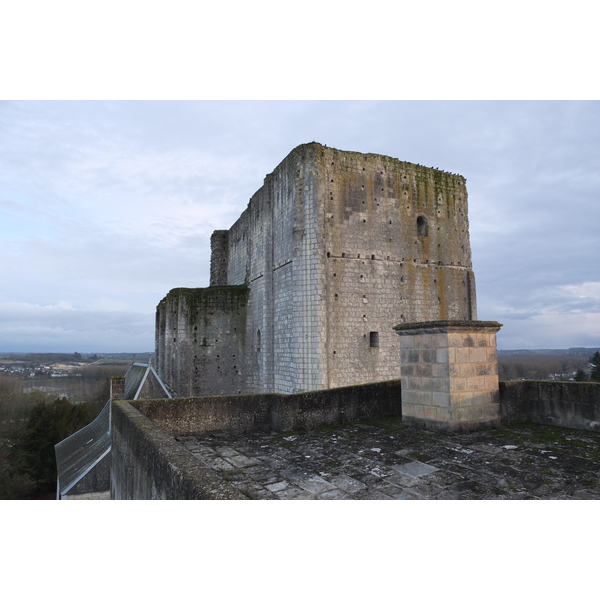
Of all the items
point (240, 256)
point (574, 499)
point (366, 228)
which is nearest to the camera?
point (574, 499)

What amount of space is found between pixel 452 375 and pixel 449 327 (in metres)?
0.66

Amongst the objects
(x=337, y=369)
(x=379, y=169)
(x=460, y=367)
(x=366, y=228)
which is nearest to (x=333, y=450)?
(x=460, y=367)

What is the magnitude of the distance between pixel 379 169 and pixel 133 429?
13316 mm

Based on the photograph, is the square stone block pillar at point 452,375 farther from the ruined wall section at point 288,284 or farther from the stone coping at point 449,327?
the ruined wall section at point 288,284

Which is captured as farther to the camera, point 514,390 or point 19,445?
point 19,445

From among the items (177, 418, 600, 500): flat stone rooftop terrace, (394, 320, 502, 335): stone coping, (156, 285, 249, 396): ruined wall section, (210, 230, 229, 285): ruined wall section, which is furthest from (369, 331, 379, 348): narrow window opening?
(210, 230, 229, 285): ruined wall section

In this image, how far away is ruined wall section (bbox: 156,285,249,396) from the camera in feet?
60.7

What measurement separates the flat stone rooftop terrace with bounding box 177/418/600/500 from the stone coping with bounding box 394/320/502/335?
4.68 feet

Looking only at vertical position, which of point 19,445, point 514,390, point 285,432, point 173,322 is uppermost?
point 173,322

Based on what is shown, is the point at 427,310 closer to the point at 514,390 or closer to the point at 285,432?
the point at 514,390

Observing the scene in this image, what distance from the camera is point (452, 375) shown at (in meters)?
6.16

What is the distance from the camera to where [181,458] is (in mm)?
3844

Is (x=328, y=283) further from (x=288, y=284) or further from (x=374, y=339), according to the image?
(x=374, y=339)

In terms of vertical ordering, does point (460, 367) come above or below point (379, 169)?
below
